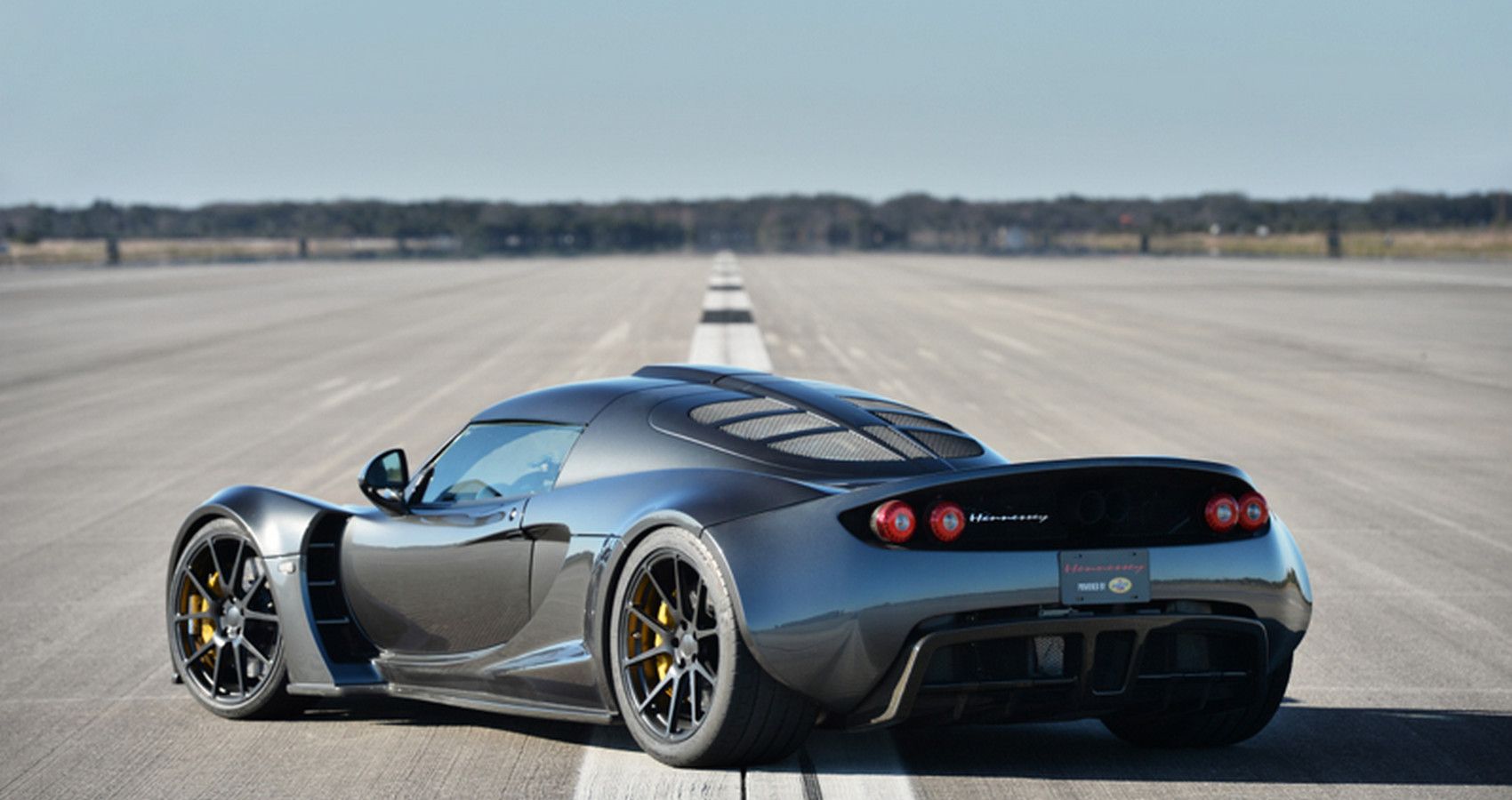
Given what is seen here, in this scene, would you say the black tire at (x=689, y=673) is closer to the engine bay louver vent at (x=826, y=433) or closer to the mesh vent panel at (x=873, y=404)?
the engine bay louver vent at (x=826, y=433)

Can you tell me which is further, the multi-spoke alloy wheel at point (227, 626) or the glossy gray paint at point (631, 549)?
the multi-spoke alloy wheel at point (227, 626)

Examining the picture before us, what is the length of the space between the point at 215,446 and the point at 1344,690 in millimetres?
11655

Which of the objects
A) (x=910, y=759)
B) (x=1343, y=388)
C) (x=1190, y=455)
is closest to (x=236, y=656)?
(x=910, y=759)

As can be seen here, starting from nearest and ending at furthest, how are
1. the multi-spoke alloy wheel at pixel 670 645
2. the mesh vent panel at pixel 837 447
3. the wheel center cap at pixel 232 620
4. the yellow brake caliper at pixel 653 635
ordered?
the multi-spoke alloy wheel at pixel 670 645
the yellow brake caliper at pixel 653 635
the mesh vent panel at pixel 837 447
the wheel center cap at pixel 232 620

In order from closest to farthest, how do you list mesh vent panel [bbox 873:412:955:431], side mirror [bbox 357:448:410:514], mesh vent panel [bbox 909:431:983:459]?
mesh vent panel [bbox 909:431:983:459] < mesh vent panel [bbox 873:412:955:431] < side mirror [bbox 357:448:410:514]

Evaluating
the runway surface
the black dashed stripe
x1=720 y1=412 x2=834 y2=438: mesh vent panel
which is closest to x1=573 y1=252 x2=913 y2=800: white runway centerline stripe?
the runway surface

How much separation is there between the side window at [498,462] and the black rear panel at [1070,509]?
1312mm

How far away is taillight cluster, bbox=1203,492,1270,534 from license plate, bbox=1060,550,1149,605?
0.35 metres

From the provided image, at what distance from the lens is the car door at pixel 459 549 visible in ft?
19.9

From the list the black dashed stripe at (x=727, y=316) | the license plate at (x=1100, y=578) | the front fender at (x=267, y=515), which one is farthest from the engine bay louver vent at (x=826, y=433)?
the black dashed stripe at (x=727, y=316)

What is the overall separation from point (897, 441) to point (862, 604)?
3.13 feet

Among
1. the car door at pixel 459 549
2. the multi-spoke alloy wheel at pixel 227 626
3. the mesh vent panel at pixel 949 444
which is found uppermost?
the mesh vent panel at pixel 949 444

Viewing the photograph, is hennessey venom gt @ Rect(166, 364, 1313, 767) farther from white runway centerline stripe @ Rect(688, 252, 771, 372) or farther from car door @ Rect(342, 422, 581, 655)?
white runway centerline stripe @ Rect(688, 252, 771, 372)

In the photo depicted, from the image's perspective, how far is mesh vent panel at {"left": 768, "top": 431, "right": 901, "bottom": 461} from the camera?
5.75 m
